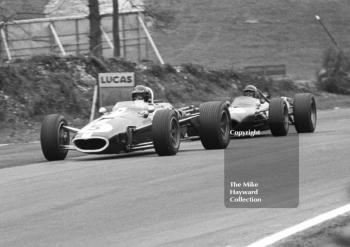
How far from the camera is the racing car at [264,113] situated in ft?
59.3

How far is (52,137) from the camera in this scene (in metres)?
14.5

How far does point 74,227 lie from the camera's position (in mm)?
8328

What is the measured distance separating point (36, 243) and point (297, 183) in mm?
3510

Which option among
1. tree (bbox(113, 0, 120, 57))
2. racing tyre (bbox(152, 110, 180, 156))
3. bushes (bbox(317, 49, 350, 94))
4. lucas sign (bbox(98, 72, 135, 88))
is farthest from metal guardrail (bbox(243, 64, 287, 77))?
racing tyre (bbox(152, 110, 180, 156))

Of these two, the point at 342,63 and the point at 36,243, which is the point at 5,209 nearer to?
the point at 36,243

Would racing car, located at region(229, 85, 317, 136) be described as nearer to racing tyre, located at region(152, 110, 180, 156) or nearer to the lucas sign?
racing tyre, located at region(152, 110, 180, 156)

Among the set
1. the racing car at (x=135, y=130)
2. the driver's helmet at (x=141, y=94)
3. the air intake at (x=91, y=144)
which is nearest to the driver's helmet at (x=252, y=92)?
the racing car at (x=135, y=130)

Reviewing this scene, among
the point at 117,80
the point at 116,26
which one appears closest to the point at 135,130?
the point at 117,80

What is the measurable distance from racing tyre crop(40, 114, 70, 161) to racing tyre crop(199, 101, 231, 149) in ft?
7.65

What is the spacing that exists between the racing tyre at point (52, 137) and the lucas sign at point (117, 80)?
8680 mm

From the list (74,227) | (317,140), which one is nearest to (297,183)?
(74,227)

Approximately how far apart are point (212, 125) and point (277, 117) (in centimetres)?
301

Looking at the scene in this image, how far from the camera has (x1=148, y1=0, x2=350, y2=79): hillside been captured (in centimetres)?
5716

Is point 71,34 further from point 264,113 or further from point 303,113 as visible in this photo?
point 303,113
